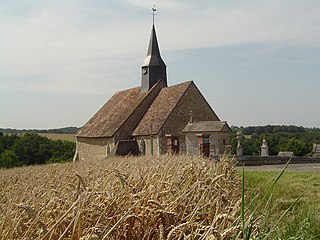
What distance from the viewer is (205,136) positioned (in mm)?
17500

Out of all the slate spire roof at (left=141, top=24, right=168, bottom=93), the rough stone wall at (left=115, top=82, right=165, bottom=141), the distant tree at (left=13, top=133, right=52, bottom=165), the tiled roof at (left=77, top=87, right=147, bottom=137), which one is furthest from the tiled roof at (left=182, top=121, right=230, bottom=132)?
the distant tree at (left=13, top=133, right=52, bottom=165)

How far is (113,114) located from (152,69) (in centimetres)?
518

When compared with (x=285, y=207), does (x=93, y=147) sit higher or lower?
lower

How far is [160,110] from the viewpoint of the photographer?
34.1m

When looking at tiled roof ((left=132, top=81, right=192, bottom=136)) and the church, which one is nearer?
the church

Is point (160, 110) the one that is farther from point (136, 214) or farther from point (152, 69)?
point (136, 214)

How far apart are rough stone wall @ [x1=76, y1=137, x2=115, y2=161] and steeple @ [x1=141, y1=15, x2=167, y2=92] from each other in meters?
5.75

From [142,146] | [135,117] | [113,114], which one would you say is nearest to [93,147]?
[113,114]

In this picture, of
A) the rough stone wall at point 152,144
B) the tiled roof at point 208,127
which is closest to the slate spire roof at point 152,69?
the rough stone wall at point 152,144

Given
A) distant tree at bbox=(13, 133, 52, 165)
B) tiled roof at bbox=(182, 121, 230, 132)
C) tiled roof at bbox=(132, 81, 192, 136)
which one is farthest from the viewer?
distant tree at bbox=(13, 133, 52, 165)

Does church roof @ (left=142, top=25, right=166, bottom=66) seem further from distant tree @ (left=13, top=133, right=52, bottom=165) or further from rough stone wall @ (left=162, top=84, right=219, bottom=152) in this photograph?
distant tree @ (left=13, top=133, right=52, bottom=165)

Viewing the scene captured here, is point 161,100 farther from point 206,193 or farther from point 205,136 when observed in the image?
point 206,193

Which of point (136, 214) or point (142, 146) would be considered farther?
point (142, 146)

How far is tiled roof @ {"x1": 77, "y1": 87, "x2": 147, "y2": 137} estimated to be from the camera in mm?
37094
